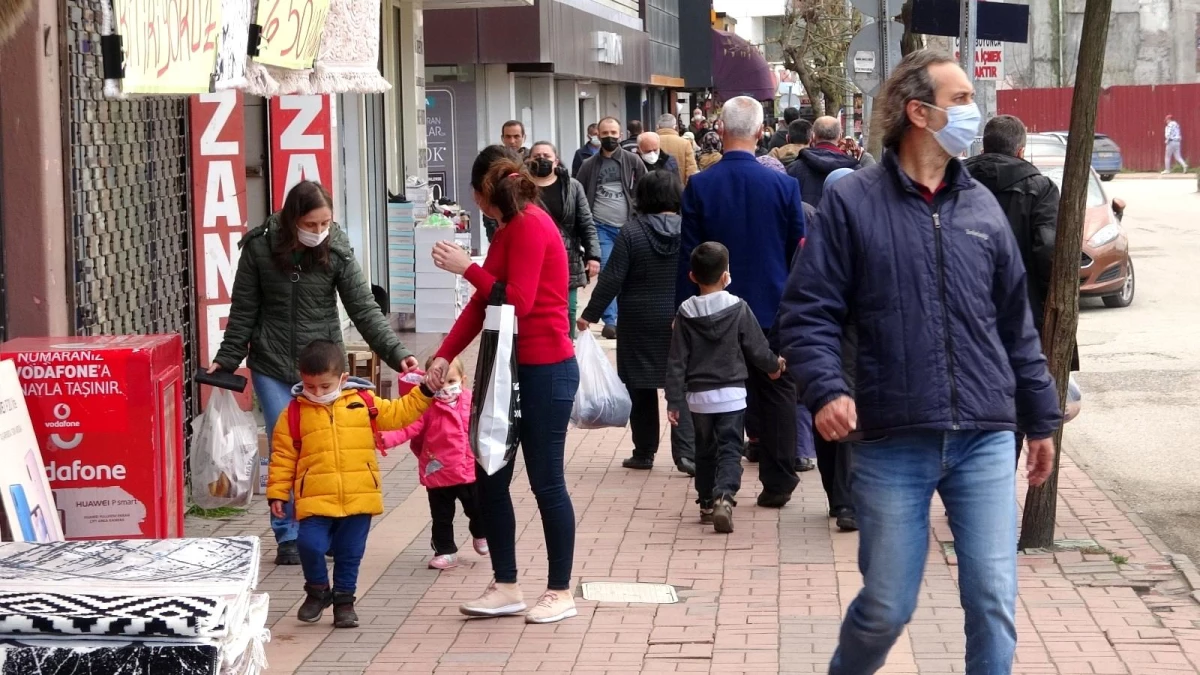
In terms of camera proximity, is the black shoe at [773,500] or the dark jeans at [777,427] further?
the black shoe at [773,500]

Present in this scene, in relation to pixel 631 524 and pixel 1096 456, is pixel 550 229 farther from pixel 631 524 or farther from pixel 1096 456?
pixel 1096 456

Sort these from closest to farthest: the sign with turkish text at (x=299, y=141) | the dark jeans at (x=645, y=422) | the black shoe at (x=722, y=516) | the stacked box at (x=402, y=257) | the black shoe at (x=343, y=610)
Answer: the black shoe at (x=343, y=610) → the black shoe at (x=722, y=516) → the dark jeans at (x=645, y=422) → the sign with turkish text at (x=299, y=141) → the stacked box at (x=402, y=257)

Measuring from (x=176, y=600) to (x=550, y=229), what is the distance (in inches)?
101

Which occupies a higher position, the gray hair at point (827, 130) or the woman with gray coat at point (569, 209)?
the gray hair at point (827, 130)

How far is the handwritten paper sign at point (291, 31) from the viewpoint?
744 cm

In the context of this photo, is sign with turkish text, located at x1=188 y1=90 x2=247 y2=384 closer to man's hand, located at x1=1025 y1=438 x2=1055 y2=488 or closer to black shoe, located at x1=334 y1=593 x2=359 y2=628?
black shoe, located at x1=334 y1=593 x2=359 y2=628

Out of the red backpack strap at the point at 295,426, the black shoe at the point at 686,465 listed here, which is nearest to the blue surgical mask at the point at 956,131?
the red backpack strap at the point at 295,426

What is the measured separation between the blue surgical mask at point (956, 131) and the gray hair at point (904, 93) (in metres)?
0.07

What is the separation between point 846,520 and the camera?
7.55m

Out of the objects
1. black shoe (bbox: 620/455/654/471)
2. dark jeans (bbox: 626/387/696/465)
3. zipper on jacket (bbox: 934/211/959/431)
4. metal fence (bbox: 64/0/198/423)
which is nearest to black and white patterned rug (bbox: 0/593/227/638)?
zipper on jacket (bbox: 934/211/959/431)

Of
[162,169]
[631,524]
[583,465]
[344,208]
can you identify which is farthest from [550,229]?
[344,208]

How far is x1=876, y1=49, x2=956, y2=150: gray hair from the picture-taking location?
424 cm

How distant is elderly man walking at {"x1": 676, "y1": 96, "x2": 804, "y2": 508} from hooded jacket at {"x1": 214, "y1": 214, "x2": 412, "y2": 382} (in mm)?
1882

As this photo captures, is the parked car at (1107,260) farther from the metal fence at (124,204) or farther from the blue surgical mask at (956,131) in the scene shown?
the blue surgical mask at (956,131)
